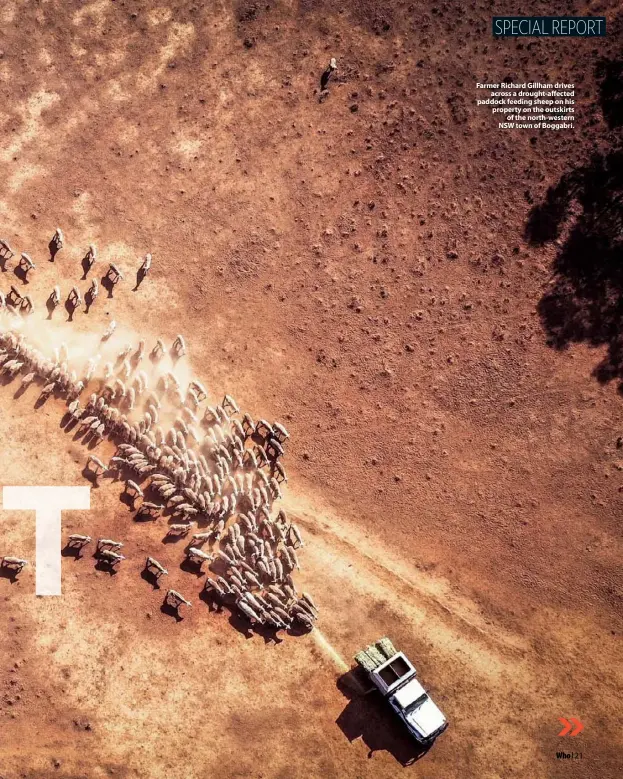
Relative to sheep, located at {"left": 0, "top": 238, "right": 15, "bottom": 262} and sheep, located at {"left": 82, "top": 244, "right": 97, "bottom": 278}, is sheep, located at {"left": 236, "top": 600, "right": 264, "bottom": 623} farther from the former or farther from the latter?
sheep, located at {"left": 0, "top": 238, "right": 15, "bottom": 262}

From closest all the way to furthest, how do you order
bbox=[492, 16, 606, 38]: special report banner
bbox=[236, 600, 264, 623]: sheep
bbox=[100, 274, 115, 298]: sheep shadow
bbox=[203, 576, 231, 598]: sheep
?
1. bbox=[236, 600, 264, 623]: sheep
2. bbox=[203, 576, 231, 598]: sheep
3. bbox=[100, 274, 115, 298]: sheep shadow
4. bbox=[492, 16, 606, 38]: special report banner

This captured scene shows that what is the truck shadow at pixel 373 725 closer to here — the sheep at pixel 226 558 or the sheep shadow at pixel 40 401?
the sheep at pixel 226 558

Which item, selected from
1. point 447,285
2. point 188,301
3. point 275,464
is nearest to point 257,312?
point 188,301

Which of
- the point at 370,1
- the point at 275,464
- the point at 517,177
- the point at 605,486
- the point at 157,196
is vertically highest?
the point at 370,1

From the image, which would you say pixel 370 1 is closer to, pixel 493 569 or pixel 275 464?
pixel 275 464

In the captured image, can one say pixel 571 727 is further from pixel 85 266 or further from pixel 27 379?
pixel 85 266

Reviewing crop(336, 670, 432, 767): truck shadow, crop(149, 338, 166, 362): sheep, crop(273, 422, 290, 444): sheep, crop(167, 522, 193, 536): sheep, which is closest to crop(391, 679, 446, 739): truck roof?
crop(336, 670, 432, 767): truck shadow
